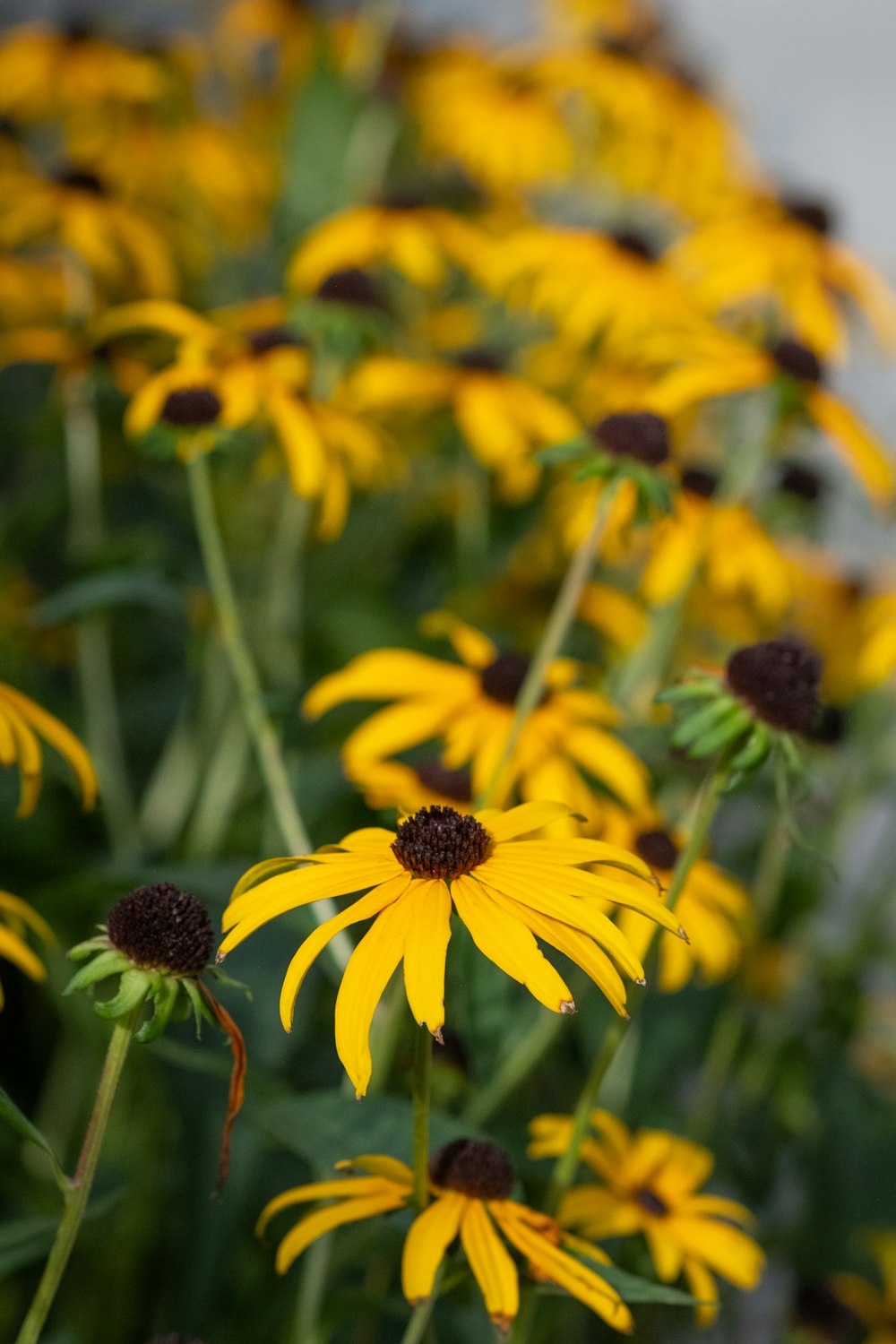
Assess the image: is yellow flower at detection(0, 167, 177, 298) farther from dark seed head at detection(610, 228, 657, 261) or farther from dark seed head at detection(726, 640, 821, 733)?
dark seed head at detection(726, 640, 821, 733)

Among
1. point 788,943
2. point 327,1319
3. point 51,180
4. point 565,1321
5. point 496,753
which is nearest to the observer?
point 327,1319

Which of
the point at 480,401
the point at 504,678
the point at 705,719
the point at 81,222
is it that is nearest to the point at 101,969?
the point at 705,719

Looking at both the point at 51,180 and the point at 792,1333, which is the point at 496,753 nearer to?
the point at 792,1333

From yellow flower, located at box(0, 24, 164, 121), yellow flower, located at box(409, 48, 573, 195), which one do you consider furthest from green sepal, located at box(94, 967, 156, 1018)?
yellow flower, located at box(409, 48, 573, 195)

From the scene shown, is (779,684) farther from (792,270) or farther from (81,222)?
(81,222)

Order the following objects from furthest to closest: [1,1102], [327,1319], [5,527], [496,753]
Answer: [5,527]
[496,753]
[327,1319]
[1,1102]

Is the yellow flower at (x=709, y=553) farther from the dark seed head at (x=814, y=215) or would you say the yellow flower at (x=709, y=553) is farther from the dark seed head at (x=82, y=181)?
the dark seed head at (x=82, y=181)

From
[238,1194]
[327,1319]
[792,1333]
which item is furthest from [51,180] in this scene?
[792,1333]
